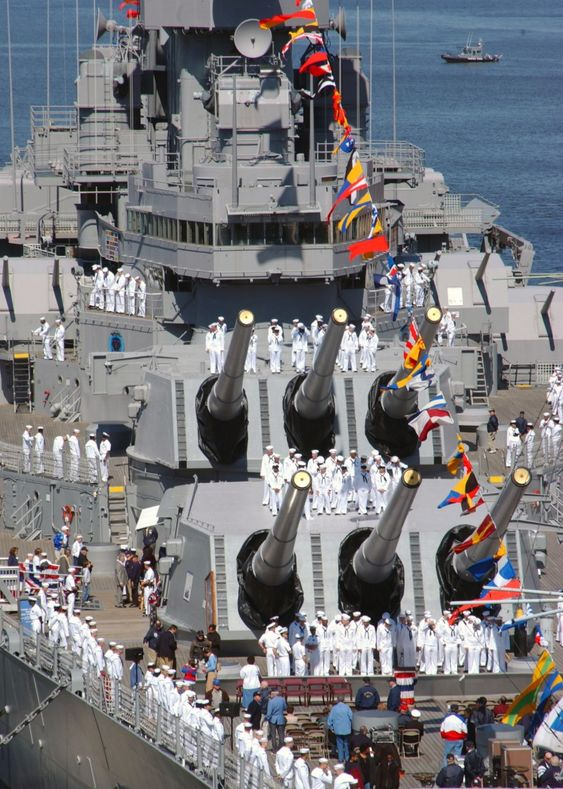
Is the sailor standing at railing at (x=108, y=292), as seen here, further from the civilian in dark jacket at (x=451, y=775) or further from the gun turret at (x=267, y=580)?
the civilian in dark jacket at (x=451, y=775)

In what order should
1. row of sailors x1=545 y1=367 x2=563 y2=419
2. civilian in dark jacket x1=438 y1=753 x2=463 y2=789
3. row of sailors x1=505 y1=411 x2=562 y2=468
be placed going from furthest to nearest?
row of sailors x1=545 y1=367 x2=563 y2=419
row of sailors x1=505 y1=411 x2=562 y2=468
civilian in dark jacket x1=438 y1=753 x2=463 y2=789

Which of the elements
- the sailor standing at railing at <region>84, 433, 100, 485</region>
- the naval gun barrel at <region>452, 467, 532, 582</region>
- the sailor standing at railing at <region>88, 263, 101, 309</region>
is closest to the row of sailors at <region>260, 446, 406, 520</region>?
the naval gun barrel at <region>452, 467, 532, 582</region>

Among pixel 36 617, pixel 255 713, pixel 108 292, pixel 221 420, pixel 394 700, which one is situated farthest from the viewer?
pixel 108 292

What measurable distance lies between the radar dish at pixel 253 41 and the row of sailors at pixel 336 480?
6513 millimetres

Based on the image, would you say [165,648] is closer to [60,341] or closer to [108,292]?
[108,292]

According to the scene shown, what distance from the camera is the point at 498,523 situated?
18.6 m

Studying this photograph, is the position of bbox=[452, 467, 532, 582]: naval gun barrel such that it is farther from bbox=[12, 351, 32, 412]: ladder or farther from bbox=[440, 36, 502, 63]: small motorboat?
bbox=[440, 36, 502, 63]: small motorboat

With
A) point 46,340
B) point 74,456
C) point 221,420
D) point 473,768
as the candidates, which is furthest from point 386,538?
point 46,340

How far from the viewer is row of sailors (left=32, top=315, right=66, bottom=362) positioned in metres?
30.3

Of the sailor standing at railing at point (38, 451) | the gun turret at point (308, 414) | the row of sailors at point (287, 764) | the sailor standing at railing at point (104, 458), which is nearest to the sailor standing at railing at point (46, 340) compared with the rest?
the sailor standing at railing at point (38, 451)

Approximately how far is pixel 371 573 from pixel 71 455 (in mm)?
7595

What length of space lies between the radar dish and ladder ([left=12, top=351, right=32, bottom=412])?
22.9ft

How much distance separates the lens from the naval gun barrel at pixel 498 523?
17844 mm

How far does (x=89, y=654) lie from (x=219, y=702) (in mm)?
1917
